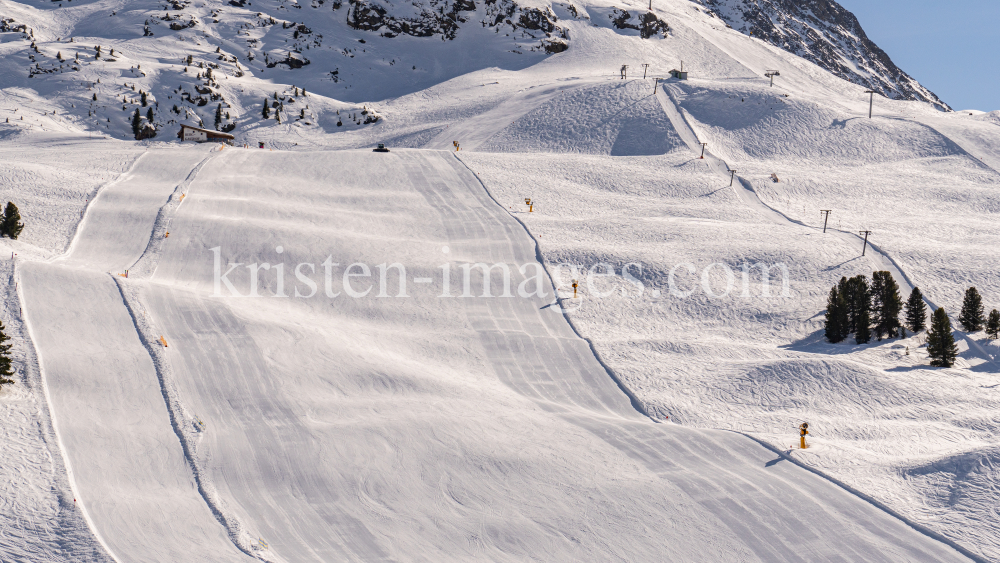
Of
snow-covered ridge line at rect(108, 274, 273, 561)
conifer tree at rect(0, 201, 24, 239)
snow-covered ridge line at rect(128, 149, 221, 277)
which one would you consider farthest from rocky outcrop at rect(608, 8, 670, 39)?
snow-covered ridge line at rect(108, 274, 273, 561)

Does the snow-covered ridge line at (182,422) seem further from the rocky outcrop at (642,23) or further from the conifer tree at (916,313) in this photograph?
the rocky outcrop at (642,23)

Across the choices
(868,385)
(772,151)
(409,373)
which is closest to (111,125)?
(409,373)

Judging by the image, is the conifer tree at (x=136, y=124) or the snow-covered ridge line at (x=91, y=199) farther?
the conifer tree at (x=136, y=124)

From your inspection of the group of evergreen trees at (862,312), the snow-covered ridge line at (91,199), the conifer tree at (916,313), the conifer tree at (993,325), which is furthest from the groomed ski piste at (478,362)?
the conifer tree at (916,313)

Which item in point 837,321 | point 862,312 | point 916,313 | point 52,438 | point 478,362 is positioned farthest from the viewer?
point 916,313

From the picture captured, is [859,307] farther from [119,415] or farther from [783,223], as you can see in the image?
[119,415]

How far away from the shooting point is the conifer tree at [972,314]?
33.8 meters

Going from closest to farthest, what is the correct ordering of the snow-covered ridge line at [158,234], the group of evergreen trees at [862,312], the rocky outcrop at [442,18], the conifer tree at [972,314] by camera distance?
the group of evergreen trees at [862,312], the snow-covered ridge line at [158,234], the conifer tree at [972,314], the rocky outcrop at [442,18]

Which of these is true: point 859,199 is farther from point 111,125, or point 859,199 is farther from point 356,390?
point 111,125

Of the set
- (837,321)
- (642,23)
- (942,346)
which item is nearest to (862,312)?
(837,321)

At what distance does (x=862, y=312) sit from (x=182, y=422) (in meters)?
28.1

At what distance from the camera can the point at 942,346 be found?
30484mm

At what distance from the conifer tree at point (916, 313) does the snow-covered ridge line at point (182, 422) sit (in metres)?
30.0

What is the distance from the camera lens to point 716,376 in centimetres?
2783
